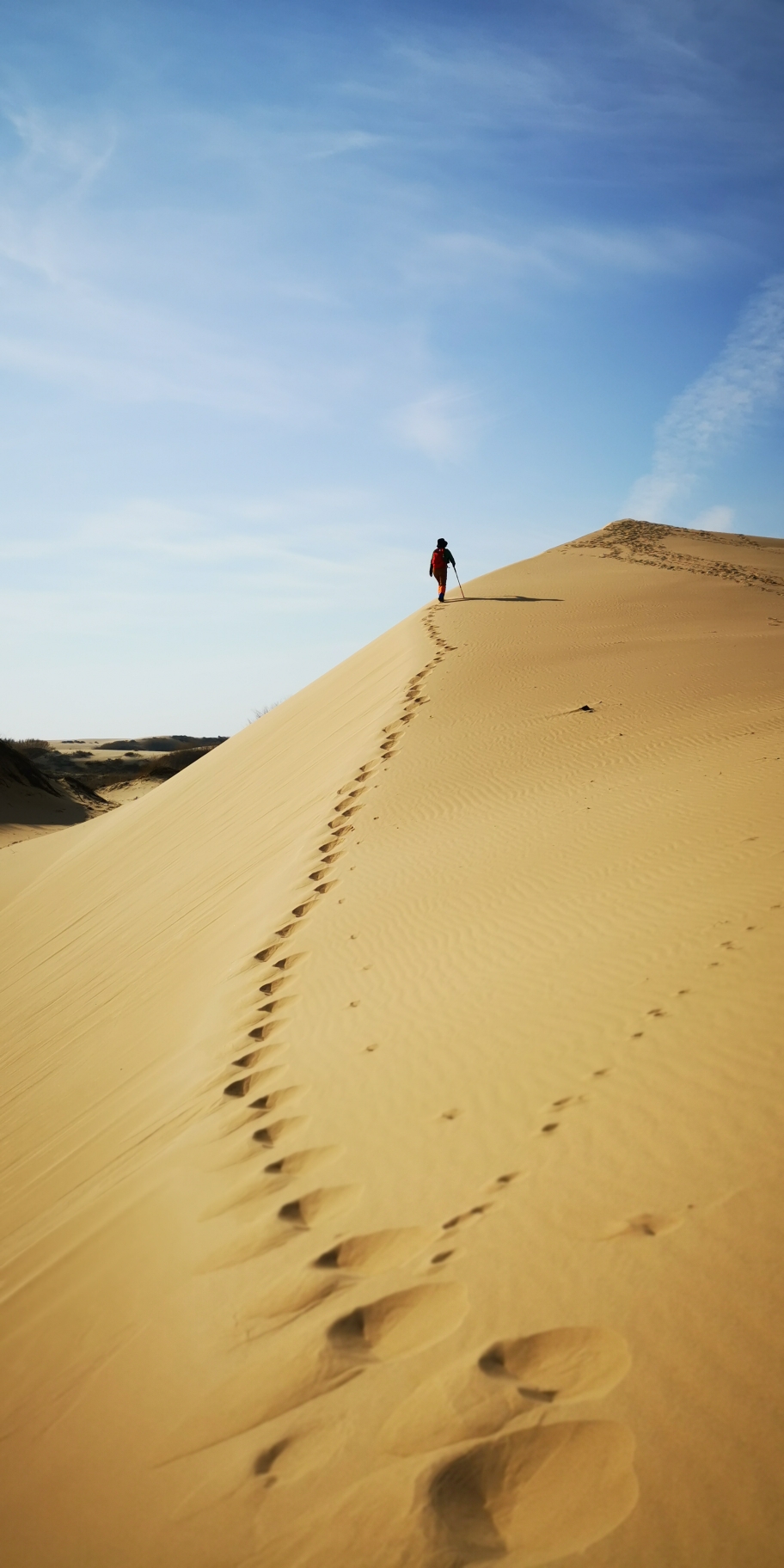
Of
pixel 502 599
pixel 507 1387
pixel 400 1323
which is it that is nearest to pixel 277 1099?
pixel 400 1323

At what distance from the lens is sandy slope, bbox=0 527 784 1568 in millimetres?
1646

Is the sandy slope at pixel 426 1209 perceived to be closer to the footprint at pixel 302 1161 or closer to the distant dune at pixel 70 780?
the footprint at pixel 302 1161

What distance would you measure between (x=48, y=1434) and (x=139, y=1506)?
0.46 meters

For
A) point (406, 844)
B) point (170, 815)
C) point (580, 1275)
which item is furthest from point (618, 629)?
point (580, 1275)

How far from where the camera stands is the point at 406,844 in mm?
6281

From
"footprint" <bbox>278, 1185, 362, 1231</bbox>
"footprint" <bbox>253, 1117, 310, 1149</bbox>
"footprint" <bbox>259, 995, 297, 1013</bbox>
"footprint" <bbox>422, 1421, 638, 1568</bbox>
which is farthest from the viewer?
"footprint" <bbox>259, 995, 297, 1013</bbox>

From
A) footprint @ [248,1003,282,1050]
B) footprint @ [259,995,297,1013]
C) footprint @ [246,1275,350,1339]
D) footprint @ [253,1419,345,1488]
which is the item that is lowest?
footprint @ [253,1419,345,1488]

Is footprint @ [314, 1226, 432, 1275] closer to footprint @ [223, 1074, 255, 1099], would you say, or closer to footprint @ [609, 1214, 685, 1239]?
footprint @ [609, 1214, 685, 1239]

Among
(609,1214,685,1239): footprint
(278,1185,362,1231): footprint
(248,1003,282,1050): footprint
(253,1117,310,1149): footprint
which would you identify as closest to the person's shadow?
(248,1003,282,1050): footprint

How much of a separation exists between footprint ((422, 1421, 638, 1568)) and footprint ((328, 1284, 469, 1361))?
32 cm

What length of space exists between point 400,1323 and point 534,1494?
20.8 inches

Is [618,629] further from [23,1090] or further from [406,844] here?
[23,1090]

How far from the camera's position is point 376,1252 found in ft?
7.61

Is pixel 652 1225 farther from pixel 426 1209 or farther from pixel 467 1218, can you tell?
pixel 426 1209
